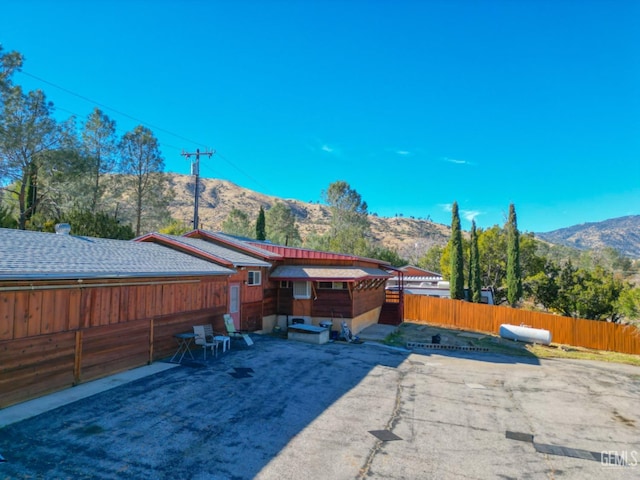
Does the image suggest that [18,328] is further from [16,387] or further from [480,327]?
[480,327]

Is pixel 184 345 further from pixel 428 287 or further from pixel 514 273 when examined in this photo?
pixel 514 273

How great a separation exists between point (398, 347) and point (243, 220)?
131 feet

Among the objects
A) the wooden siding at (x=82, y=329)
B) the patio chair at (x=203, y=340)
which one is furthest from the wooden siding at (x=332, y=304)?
the wooden siding at (x=82, y=329)

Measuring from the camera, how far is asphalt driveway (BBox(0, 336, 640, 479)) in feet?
18.9

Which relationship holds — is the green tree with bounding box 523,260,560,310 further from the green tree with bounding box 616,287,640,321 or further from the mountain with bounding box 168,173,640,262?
the mountain with bounding box 168,173,640,262

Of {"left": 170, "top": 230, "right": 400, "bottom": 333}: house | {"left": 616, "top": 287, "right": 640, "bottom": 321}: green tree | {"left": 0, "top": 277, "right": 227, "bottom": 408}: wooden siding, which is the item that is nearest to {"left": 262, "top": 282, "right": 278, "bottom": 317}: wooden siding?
{"left": 170, "top": 230, "right": 400, "bottom": 333}: house

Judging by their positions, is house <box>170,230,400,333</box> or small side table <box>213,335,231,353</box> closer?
small side table <box>213,335,231,353</box>

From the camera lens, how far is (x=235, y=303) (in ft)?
53.2

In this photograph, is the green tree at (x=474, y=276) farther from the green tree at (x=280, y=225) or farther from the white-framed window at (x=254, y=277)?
the green tree at (x=280, y=225)

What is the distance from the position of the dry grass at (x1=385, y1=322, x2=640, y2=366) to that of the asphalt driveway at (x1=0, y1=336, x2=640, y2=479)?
6653mm

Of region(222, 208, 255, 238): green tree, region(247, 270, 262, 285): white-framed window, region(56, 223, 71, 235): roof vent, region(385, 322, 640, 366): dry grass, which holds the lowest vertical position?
region(385, 322, 640, 366): dry grass

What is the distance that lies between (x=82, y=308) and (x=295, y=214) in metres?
94.1

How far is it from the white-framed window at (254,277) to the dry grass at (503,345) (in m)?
6.90

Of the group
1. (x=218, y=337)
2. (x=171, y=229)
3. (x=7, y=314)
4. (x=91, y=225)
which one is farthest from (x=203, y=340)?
(x=171, y=229)
